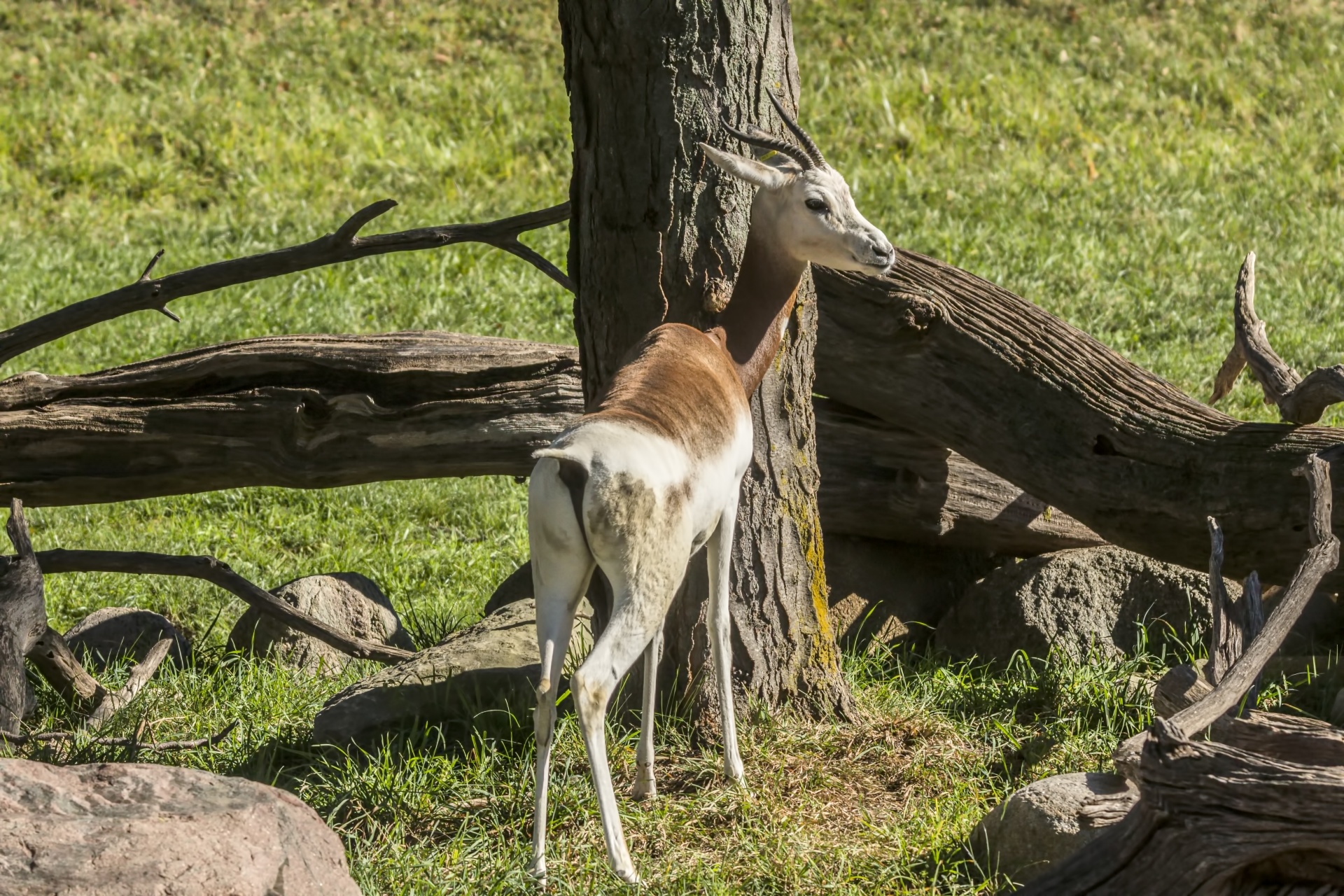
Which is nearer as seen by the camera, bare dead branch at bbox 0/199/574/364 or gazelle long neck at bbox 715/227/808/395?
gazelle long neck at bbox 715/227/808/395

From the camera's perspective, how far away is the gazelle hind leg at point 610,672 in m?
3.28

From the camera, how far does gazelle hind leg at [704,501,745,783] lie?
12.7 ft

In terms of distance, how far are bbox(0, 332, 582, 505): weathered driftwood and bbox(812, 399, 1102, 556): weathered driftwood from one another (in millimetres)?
1073

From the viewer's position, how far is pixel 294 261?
4.66 metres

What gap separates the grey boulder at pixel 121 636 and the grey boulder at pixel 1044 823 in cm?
317

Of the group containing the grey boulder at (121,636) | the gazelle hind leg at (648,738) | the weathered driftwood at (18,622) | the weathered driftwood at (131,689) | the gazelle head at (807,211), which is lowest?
the grey boulder at (121,636)

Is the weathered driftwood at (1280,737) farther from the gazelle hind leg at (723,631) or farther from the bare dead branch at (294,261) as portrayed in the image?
the bare dead branch at (294,261)

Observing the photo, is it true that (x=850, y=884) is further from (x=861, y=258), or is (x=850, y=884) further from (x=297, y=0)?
(x=297, y=0)

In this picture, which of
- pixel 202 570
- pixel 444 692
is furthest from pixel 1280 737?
pixel 202 570

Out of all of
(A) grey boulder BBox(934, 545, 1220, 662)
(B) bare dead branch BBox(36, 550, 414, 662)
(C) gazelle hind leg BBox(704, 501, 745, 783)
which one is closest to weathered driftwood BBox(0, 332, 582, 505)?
(B) bare dead branch BBox(36, 550, 414, 662)

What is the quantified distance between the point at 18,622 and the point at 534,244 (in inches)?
269

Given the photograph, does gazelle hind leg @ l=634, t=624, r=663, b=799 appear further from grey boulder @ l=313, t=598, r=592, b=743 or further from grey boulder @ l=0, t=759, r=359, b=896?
grey boulder @ l=0, t=759, r=359, b=896

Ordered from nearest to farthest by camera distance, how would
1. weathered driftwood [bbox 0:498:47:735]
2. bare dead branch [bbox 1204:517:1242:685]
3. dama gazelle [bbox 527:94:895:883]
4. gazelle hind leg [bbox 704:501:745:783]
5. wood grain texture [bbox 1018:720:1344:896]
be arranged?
wood grain texture [bbox 1018:720:1344:896]
dama gazelle [bbox 527:94:895:883]
bare dead branch [bbox 1204:517:1242:685]
gazelle hind leg [bbox 704:501:745:783]
weathered driftwood [bbox 0:498:47:735]

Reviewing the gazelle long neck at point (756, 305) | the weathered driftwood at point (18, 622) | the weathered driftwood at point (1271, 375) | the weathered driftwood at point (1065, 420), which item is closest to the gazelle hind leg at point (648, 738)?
the gazelle long neck at point (756, 305)
